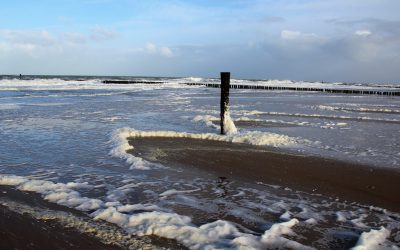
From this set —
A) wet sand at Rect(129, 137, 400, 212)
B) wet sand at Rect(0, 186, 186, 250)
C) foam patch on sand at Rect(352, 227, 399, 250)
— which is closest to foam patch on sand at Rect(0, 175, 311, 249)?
wet sand at Rect(0, 186, 186, 250)

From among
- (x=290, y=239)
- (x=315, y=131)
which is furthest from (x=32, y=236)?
(x=315, y=131)

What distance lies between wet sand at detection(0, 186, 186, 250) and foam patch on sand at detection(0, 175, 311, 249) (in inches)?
6.4

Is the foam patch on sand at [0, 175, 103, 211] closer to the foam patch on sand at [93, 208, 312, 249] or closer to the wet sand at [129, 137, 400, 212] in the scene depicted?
the foam patch on sand at [93, 208, 312, 249]

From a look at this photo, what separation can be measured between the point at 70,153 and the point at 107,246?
5.66 metres

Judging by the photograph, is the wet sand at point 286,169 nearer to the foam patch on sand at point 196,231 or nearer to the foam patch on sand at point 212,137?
the foam patch on sand at point 212,137

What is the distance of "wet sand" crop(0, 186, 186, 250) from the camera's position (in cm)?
452

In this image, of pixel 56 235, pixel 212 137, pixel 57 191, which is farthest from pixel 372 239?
pixel 212 137

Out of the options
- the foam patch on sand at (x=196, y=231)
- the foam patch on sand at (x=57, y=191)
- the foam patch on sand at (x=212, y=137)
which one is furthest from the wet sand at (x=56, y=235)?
the foam patch on sand at (x=212, y=137)

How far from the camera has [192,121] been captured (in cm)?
1708

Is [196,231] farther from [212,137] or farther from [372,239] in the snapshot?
[212,137]

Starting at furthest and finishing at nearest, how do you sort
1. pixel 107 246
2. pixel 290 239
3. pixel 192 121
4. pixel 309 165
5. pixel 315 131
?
1. pixel 192 121
2. pixel 315 131
3. pixel 309 165
4. pixel 290 239
5. pixel 107 246

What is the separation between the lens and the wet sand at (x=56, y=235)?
4520 mm

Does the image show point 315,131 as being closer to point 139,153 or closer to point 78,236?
point 139,153

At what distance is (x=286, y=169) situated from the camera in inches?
345
